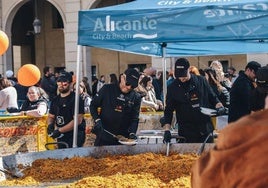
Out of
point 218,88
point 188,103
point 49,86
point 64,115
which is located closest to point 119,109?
point 188,103

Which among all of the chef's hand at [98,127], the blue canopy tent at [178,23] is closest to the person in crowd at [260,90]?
the blue canopy tent at [178,23]

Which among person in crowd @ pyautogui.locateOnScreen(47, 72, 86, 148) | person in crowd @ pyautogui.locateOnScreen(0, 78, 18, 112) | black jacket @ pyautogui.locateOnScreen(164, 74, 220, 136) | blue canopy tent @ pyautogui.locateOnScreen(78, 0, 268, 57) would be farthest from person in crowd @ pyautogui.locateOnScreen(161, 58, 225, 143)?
person in crowd @ pyautogui.locateOnScreen(0, 78, 18, 112)

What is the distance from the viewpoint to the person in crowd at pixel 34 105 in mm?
10434

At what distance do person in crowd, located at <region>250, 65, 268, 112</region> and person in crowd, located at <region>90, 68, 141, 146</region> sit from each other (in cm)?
146

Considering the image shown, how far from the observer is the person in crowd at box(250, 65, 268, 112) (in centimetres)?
680

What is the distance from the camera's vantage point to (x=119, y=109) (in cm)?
758

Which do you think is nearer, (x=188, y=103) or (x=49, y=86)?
(x=188, y=103)

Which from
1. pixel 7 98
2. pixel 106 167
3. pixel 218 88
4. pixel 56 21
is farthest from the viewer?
pixel 56 21

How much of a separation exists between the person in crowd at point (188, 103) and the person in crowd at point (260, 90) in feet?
1.53

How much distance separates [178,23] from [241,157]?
253 inches

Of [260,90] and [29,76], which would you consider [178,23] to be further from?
[29,76]

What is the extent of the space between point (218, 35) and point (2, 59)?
19684 mm

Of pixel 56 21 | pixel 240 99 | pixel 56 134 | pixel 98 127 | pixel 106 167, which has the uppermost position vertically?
pixel 56 21

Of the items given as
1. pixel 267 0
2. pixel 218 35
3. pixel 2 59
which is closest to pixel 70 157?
pixel 218 35
